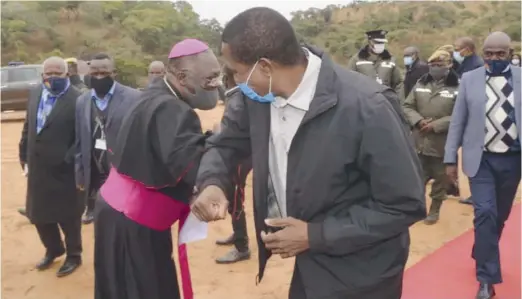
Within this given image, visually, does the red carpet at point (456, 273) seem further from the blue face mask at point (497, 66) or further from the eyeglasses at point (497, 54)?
the eyeglasses at point (497, 54)

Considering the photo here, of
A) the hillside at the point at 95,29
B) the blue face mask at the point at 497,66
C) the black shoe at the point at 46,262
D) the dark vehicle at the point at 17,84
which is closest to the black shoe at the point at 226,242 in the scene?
the black shoe at the point at 46,262

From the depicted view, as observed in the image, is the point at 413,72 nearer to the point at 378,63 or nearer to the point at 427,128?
the point at 378,63

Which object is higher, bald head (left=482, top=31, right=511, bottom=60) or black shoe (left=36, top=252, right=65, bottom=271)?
bald head (left=482, top=31, right=511, bottom=60)

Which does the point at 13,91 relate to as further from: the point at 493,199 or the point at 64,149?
the point at 493,199

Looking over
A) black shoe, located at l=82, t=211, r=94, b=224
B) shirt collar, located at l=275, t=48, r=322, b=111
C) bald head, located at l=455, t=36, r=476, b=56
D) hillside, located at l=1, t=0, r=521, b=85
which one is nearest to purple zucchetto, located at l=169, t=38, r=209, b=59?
shirt collar, located at l=275, t=48, r=322, b=111

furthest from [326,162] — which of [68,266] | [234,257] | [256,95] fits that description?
[68,266]

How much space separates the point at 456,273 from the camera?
4785 millimetres

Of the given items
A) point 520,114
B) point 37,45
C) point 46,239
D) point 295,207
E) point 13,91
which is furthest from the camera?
point 37,45

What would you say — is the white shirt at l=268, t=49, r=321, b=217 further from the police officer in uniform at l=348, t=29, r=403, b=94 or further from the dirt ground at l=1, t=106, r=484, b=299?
the police officer in uniform at l=348, t=29, r=403, b=94

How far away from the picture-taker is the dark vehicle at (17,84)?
656 inches

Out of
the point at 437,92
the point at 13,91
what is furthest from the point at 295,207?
the point at 13,91

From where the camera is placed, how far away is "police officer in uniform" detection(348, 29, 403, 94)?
23.9 ft

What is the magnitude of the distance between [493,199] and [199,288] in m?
2.41

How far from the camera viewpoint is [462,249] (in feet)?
17.9
